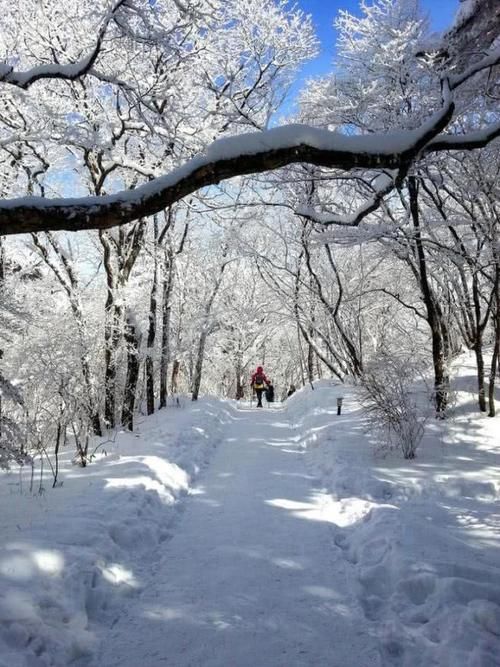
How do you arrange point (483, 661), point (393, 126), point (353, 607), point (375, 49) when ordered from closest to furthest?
point (483, 661), point (353, 607), point (393, 126), point (375, 49)

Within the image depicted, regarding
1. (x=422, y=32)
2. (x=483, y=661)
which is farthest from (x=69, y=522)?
(x=422, y=32)

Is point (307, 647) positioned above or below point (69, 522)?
below

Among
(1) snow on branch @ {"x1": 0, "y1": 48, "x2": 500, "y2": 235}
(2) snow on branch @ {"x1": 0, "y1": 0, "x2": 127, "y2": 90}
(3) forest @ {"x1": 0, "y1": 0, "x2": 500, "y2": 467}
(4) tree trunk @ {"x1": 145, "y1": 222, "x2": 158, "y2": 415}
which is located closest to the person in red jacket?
(3) forest @ {"x1": 0, "y1": 0, "x2": 500, "y2": 467}

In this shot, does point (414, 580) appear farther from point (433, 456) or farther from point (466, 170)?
point (466, 170)

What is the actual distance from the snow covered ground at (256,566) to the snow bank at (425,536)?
1cm

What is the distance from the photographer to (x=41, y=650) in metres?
2.49

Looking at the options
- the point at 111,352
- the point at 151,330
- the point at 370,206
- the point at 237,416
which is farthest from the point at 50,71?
the point at 237,416

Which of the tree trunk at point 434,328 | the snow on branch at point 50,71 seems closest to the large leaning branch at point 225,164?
the snow on branch at point 50,71

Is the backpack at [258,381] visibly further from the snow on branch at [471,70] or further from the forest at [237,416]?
the snow on branch at [471,70]

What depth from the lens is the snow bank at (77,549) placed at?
258 cm

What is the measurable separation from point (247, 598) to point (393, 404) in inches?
198

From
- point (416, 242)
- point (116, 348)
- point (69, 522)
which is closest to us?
point (69, 522)

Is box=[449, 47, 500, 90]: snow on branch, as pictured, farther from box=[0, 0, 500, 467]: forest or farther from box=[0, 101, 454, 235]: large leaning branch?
box=[0, 101, 454, 235]: large leaning branch

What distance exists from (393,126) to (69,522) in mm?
8428
